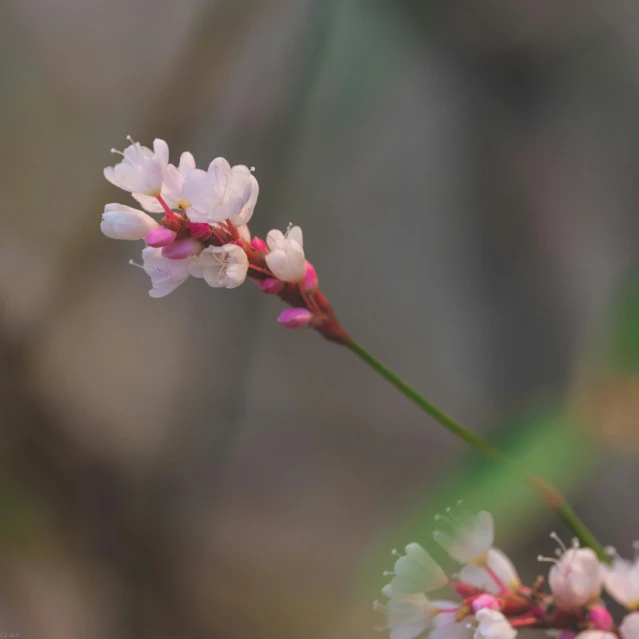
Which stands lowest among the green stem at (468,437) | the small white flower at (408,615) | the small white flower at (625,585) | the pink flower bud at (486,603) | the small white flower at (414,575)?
the small white flower at (408,615)

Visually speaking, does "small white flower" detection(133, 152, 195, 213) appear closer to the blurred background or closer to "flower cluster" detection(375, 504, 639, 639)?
"flower cluster" detection(375, 504, 639, 639)

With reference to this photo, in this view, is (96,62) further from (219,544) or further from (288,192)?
(219,544)

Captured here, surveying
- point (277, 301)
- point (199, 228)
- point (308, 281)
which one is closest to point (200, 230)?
point (199, 228)

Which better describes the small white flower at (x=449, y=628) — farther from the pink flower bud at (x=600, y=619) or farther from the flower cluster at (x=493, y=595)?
the pink flower bud at (x=600, y=619)

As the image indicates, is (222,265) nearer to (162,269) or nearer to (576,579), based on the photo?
(162,269)

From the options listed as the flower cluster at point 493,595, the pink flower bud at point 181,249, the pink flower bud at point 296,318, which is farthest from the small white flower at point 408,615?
the pink flower bud at point 181,249

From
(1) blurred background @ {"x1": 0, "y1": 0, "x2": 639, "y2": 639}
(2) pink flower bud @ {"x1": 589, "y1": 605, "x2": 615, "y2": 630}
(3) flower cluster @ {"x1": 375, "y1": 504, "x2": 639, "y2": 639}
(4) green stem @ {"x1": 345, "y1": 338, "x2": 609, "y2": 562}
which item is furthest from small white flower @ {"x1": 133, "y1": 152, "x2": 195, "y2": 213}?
(1) blurred background @ {"x1": 0, "y1": 0, "x2": 639, "y2": 639}
